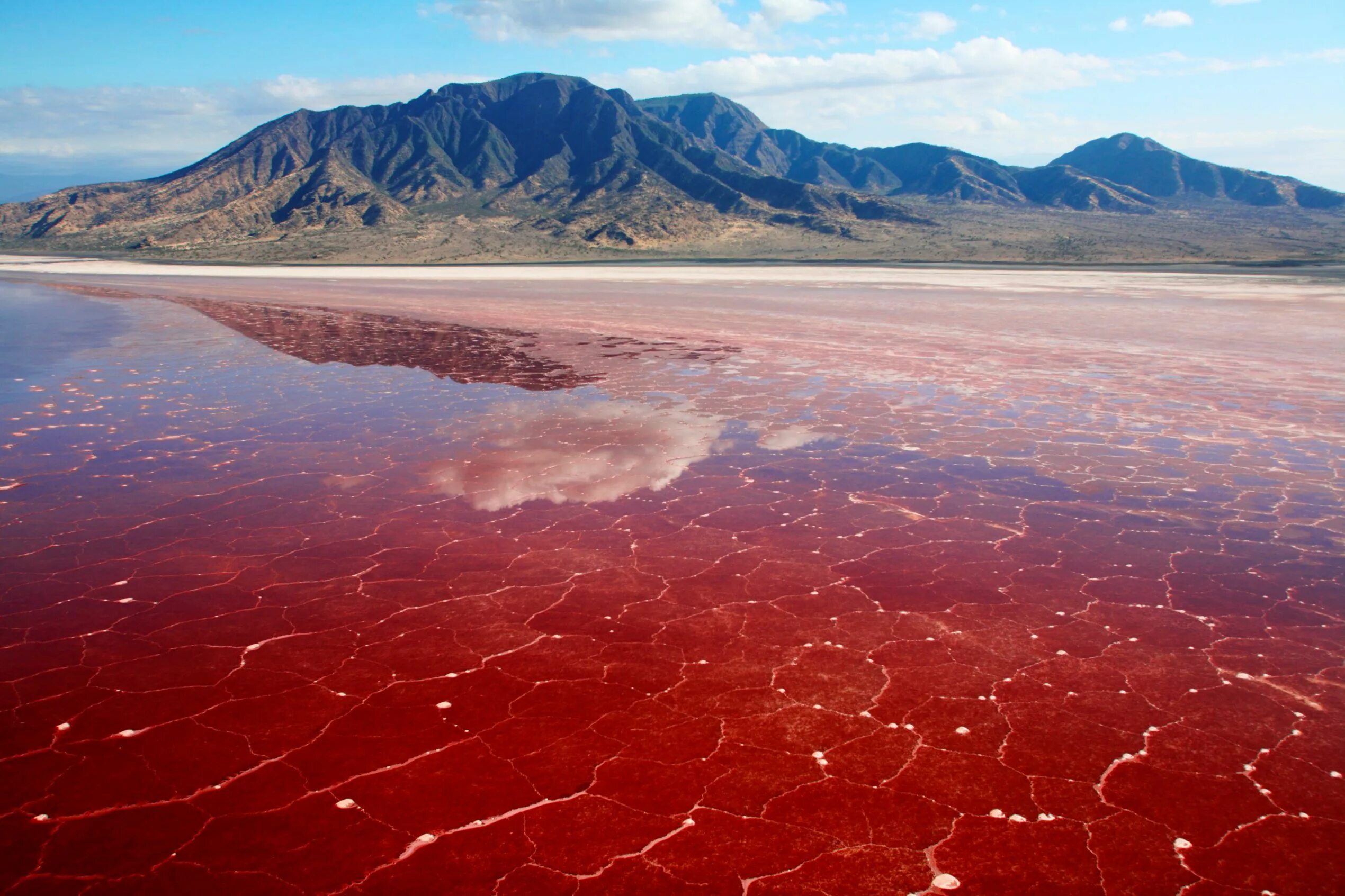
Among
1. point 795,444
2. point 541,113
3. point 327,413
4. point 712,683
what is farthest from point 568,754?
point 541,113

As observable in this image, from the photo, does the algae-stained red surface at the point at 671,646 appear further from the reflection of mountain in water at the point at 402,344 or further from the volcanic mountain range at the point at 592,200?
the volcanic mountain range at the point at 592,200

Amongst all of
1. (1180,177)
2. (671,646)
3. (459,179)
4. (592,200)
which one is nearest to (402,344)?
(671,646)

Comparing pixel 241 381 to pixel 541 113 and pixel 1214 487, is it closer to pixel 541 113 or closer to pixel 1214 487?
pixel 1214 487

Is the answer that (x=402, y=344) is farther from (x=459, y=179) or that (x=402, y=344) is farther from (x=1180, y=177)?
(x=1180, y=177)

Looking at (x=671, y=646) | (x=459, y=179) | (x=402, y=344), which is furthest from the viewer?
(x=459, y=179)

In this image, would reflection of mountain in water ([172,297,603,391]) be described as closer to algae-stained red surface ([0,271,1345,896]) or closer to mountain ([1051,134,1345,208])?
algae-stained red surface ([0,271,1345,896])
